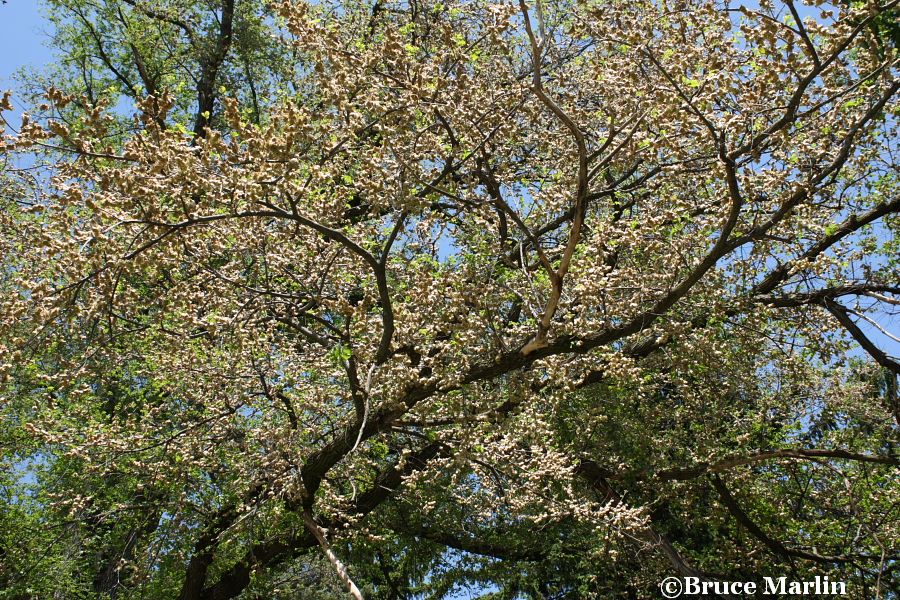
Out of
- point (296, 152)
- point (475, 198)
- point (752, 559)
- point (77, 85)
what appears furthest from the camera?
point (77, 85)

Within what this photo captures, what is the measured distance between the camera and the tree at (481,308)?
17.8 ft

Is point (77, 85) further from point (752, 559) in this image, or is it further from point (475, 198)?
point (752, 559)

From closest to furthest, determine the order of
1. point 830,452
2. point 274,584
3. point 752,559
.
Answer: point 830,452 < point 752,559 < point 274,584

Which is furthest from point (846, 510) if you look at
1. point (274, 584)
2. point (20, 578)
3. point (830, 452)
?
point (20, 578)

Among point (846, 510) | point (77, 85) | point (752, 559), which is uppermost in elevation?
point (77, 85)

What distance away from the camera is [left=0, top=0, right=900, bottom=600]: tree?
17.8 ft

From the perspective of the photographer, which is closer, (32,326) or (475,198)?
(32,326)

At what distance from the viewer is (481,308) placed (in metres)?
6.59

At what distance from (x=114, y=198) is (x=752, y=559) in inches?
319

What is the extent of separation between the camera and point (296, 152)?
5.79 metres

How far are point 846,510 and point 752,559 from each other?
126 cm

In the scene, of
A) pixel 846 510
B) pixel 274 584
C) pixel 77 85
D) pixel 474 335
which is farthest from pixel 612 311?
pixel 77 85

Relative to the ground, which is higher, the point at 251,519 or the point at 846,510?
the point at 846,510

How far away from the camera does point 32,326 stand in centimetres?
511
